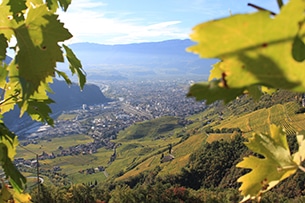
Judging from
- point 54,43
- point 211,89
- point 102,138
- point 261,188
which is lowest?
point 102,138

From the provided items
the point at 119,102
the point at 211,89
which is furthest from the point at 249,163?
the point at 119,102

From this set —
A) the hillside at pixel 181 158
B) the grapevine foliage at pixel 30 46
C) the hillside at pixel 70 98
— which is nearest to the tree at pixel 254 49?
the grapevine foliage at pixel 30 46

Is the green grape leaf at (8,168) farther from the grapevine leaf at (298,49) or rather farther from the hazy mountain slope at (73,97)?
the hazy mountain slope at (73,97)

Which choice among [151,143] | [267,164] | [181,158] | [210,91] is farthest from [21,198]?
[151,143]

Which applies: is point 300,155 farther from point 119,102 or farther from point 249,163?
point 119,102

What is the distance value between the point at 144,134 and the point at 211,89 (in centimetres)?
9507

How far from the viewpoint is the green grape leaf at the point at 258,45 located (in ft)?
1.35

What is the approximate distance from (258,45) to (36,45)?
28.8 inches

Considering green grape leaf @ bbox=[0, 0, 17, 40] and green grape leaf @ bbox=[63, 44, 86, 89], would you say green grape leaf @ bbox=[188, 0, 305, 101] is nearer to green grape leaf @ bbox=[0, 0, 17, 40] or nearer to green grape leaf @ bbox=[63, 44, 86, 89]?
green grape leaf @ bbox=[0, 0, 17, 40]

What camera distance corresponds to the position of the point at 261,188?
1.02 metres

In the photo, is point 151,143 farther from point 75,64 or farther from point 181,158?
point 75,64

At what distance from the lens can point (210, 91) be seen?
523mm

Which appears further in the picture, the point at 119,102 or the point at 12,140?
the point at 119,102

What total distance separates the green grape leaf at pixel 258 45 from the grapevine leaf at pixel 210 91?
0.04 metres
